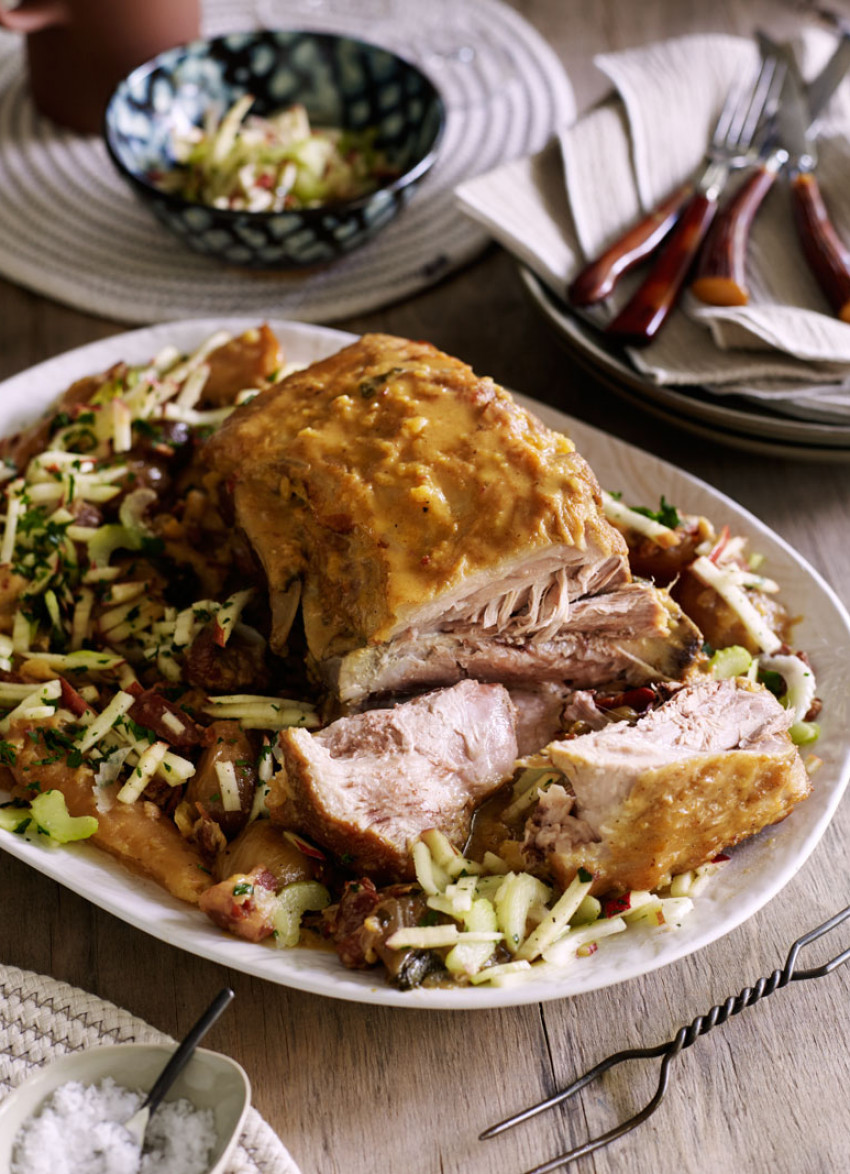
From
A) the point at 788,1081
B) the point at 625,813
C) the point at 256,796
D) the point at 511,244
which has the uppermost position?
the point at 511,244

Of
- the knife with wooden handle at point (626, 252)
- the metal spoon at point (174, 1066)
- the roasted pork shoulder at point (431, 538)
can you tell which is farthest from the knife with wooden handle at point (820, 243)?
the metal spoon at point (174, 1066)

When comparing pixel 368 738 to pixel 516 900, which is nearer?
pixel 516 900

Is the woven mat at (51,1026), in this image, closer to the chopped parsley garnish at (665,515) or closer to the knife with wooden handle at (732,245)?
the chopped parsley garnish at (665,515)

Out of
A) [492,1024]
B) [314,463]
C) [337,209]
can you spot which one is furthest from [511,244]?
[492,1024]

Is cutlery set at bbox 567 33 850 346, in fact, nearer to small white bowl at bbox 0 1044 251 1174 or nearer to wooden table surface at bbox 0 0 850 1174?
wooden table surface at bbox 0 0 850 1174

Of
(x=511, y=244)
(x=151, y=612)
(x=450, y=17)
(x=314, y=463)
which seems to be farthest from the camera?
(x=450, y=17)

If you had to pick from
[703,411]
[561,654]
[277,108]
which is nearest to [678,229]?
[703,411]

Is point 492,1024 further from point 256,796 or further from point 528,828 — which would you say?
point 256,796
